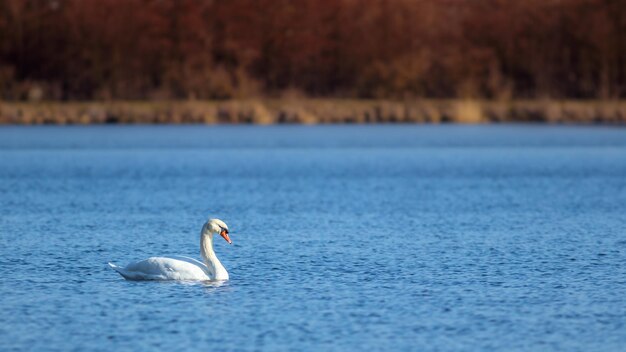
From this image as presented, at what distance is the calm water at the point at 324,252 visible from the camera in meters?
11.0

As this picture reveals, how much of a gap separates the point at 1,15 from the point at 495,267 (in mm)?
49742

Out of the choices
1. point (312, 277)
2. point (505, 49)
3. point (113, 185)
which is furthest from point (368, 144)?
point (312, 277)

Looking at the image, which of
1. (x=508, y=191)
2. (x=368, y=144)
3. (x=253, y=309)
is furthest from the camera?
(x=368, y=144)

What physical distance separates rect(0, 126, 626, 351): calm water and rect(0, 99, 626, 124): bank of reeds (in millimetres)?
12111

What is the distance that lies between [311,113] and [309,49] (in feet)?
44.5

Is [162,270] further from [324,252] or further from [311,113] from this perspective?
[311,113]

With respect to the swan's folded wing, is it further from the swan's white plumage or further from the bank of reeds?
the bank of reeds

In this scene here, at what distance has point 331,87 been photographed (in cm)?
6088

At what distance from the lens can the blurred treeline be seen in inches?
2248

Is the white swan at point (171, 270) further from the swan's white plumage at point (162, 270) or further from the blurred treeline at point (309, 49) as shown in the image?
the blurred treeline at point (309, 49)

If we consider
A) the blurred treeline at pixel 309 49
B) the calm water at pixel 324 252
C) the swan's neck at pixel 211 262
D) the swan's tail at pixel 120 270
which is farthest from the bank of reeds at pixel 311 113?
the swan's tail at pixel 120 270

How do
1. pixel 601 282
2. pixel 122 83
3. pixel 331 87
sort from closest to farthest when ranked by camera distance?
pixel 601 282
pixel 122 83
pixel 331 87

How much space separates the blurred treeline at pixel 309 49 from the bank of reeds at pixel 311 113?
4211mm

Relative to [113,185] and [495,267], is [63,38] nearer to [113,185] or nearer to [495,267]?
[113,185]
